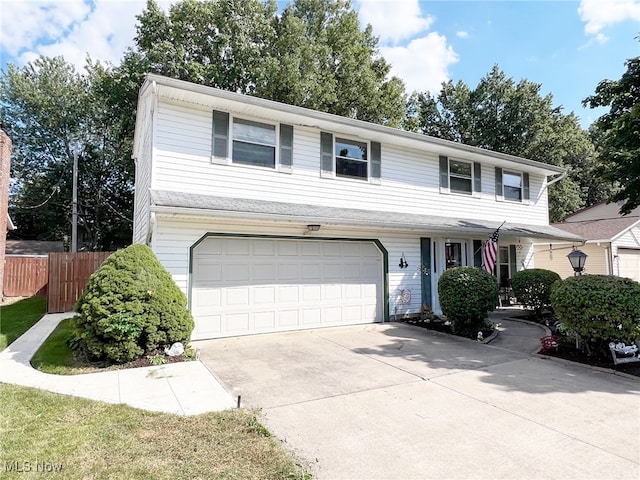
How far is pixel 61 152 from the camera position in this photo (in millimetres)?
25719

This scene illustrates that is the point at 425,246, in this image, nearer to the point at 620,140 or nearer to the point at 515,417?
the point at 620,140

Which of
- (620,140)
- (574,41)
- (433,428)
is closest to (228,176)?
(433,428)

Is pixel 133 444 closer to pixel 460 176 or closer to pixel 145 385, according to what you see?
pixel 145 385

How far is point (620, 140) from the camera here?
9.95 metres

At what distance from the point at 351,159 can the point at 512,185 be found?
7.14m

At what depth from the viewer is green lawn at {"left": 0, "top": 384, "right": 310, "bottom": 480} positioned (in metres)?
2.93

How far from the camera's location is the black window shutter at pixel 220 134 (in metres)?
8.49

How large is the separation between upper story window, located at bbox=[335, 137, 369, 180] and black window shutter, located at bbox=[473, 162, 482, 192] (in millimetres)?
4462

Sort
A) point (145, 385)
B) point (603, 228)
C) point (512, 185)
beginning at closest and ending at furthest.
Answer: point (145, 385) → point (512, 185) → point (603, 228)

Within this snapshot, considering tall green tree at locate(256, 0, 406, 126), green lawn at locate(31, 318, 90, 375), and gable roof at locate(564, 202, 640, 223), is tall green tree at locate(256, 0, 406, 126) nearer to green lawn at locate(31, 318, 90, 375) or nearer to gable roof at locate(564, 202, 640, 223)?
gable roof at locate(564, 202, 640, 223)

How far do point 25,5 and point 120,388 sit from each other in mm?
7314

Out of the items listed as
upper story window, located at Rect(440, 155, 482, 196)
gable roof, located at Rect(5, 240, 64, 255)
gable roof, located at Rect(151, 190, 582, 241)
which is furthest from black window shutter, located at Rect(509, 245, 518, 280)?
gable roof, located at Rect(5, 240, 64, 255)

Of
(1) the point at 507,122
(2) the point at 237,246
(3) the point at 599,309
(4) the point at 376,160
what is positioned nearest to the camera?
(3) the point at 599,309

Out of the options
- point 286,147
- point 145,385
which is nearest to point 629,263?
point 286,147
